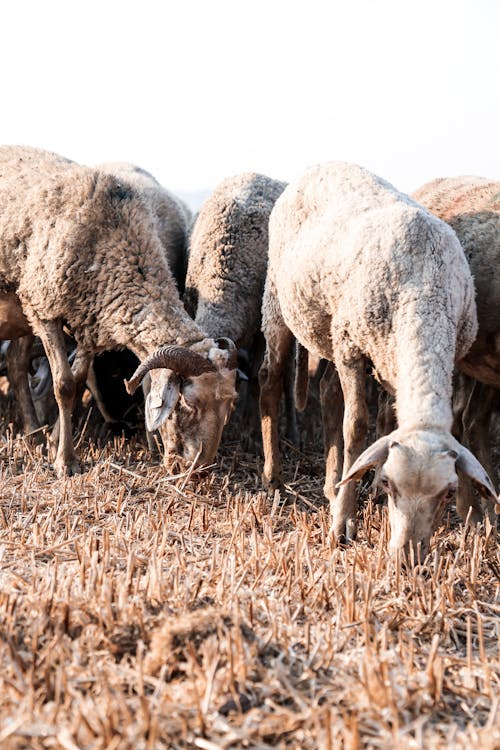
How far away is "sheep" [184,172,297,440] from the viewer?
720 centimetres

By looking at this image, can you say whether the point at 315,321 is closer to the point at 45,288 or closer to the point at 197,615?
the point at 45,288

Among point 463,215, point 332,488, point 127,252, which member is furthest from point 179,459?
A: point 463,215

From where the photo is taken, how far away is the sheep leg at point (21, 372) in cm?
753

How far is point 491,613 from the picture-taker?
391 centimetres

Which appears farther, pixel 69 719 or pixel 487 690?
pixel 487 690

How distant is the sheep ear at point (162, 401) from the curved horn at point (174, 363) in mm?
96

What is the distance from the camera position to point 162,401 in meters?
6.06

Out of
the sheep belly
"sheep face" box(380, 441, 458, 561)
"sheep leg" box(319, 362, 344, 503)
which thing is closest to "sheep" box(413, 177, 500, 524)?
"sheep leg" box(319, 362, 344, 503)

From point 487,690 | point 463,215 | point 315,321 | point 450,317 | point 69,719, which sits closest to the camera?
point 69,719

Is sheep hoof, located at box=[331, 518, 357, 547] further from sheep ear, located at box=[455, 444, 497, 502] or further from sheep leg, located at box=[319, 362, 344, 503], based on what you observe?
sheep ear, located at box=[455, 444, 497, 502]

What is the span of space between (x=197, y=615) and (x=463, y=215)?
4050 millimetres

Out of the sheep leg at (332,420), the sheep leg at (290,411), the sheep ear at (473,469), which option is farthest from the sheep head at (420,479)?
the sheep leg at (290,411)

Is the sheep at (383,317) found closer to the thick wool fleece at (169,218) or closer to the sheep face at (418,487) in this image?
the sheep face at (418,487)

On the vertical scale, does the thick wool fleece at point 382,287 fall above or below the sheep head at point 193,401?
above
